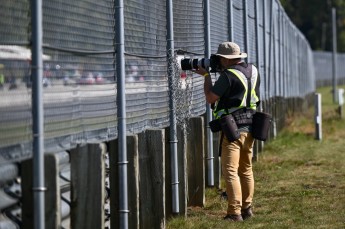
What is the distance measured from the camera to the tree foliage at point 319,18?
102125mm

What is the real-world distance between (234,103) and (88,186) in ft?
9.91

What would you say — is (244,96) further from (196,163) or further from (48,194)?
(48,194)

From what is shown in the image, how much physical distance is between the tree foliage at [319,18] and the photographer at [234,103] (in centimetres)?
9166

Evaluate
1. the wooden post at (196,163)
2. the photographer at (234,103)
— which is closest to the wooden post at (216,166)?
the wooden post at (196,163)

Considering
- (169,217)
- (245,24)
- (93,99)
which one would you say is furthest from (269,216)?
(245,24)

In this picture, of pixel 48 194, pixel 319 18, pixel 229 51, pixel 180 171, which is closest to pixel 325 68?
pixel 319 18

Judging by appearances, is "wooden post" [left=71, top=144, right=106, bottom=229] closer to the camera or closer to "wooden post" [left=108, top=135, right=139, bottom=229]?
"wooden post" [left=108, top=135, right=139, bottom=229]

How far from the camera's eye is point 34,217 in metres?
6.38

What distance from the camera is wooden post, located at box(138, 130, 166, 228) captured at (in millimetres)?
9430

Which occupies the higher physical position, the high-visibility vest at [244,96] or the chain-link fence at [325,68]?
the chain-link fence at [325,68]

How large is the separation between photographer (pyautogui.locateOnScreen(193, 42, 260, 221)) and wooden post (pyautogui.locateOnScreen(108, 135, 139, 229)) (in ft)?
5.07

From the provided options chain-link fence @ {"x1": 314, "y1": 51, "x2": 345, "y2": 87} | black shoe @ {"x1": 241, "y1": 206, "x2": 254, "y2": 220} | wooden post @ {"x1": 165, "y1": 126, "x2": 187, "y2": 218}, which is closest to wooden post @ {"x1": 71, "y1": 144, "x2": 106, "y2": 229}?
wooden post @ {"x1": 165, "y1": 126, "x2": 187, "y2": 218}

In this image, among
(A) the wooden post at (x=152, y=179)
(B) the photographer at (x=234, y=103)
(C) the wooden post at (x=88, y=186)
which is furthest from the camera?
(B) the photographer at (x=234, y=103)

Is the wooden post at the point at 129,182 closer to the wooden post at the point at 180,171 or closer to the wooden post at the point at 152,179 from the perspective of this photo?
the wooden post at the point at 152,179
